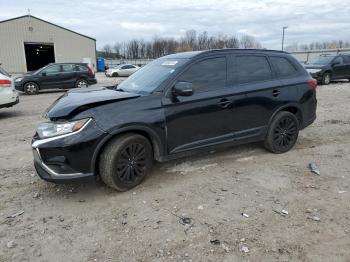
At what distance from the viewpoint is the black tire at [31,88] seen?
1623 cm

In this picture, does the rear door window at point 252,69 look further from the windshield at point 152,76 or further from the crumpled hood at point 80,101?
the crumpled hood at point 80,101

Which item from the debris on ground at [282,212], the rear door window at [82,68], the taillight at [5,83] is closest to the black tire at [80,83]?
the rear door window at [82,68]

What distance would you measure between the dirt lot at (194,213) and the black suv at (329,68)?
13001 mm

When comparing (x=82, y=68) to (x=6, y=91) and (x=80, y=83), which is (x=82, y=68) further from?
(x=6, y=91)

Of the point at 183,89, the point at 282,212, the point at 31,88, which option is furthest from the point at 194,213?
the point at 31,88

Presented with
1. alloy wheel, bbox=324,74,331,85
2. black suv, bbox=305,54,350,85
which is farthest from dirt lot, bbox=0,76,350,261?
alloy wheel, bbox=324,74,331,85

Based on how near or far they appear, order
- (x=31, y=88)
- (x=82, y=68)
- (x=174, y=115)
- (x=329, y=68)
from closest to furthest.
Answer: (x=174, y=115), (x=31, y=88), (x=329, y=68), (x=82, y=68)

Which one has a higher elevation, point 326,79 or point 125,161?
point 326,79

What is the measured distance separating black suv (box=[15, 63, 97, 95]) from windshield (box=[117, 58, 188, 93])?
12709mm

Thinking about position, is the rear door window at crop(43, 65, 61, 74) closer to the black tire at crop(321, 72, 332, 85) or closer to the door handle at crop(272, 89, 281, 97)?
the black tire at crop(321, 72, 332, 85)

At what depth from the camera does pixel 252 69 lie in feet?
17.3

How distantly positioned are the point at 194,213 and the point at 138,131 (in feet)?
4.16

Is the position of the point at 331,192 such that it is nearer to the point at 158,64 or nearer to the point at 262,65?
the point at 262,65

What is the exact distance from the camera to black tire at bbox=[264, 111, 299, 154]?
554cm
